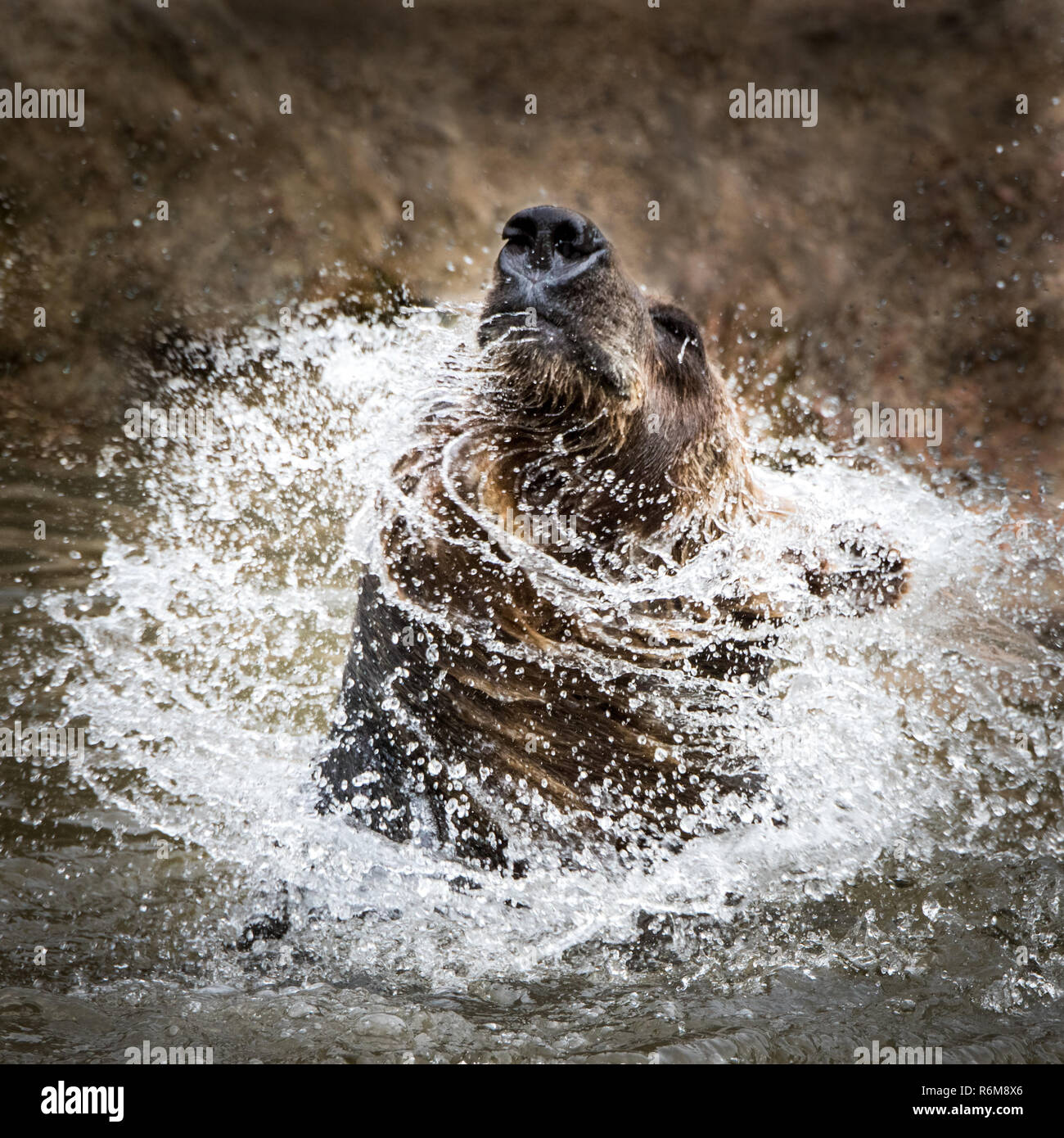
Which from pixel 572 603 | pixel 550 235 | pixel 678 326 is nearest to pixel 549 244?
pixel 550 235

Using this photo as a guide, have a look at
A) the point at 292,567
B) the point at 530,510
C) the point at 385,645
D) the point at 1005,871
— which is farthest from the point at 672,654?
the point at 292,567

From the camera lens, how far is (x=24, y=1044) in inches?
80.0

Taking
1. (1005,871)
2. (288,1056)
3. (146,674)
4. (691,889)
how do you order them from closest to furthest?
(288,1056), (691,889), (1005,871), (146,674)

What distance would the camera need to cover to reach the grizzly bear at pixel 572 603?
2.45 m

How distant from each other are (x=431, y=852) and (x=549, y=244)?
1679 millimetres

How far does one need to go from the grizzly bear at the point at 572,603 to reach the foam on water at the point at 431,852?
0.09 m

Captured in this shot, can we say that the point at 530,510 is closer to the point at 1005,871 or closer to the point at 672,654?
the point at 672,654

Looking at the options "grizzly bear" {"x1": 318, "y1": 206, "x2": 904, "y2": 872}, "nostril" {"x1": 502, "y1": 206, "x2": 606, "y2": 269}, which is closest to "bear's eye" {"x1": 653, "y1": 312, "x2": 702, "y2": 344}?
"grizzly bear" {"x1": 318, "y1": 206, "x2": 904, "y2": 872}

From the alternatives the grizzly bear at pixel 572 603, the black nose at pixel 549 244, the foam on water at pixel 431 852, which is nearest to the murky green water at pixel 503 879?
the foam on water at pixel 431 852

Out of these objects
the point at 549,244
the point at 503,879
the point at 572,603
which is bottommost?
the point at 503,879

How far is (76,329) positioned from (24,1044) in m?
6.83

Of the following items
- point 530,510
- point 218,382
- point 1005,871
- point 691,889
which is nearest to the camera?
point 530,510

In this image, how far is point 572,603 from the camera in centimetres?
271

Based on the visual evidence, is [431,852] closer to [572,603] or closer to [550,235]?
[572,603]
